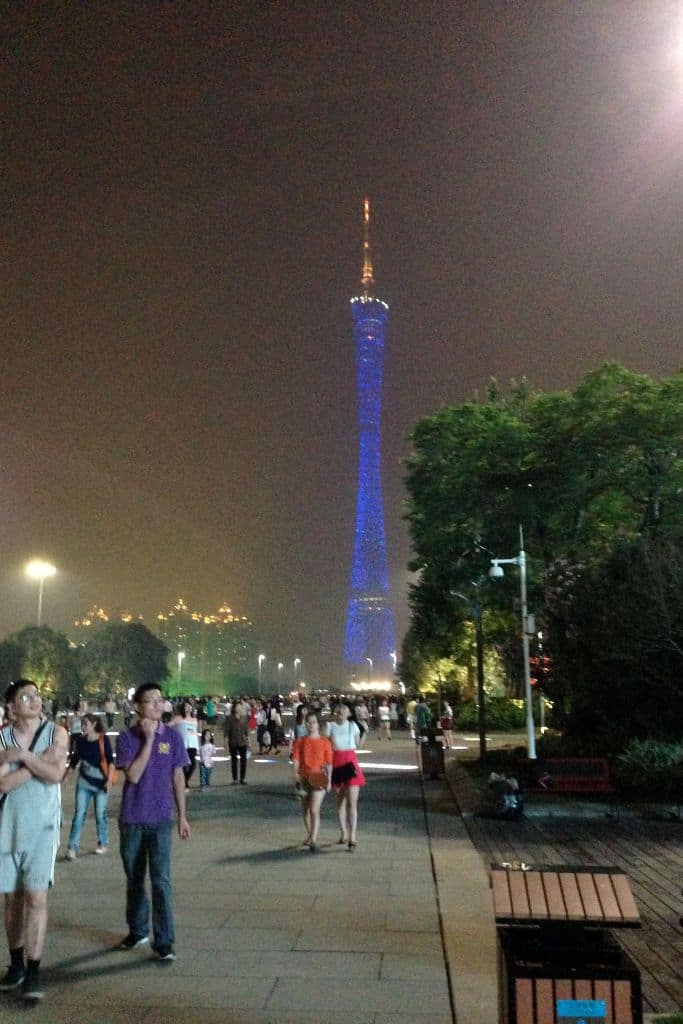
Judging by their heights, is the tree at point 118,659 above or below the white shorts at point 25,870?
above

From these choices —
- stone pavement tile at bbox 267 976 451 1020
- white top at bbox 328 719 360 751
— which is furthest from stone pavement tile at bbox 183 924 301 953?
white top at bbox 328 719 360 751

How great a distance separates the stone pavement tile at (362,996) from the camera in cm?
596

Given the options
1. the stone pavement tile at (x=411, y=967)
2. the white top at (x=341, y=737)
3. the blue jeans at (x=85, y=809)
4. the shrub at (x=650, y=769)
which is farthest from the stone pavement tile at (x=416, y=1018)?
the shrub at (x=650, y=769)

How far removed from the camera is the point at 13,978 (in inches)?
249

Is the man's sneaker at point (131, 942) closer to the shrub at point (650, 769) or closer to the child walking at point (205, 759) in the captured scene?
the shrub at point (650, 769)

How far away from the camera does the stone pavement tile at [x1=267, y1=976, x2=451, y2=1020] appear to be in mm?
5961

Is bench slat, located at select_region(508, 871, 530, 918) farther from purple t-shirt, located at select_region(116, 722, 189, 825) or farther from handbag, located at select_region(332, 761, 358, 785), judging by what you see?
handbag, located at select_region(332, 761, 358, 785)

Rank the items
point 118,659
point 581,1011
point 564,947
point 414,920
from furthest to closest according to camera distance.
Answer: point 118,659
point 414,920
point 564,947
point 581,1011

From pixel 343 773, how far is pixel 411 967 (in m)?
5.52

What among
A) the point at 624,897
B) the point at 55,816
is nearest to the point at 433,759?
the point at 55,816

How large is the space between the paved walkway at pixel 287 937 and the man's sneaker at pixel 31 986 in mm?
70

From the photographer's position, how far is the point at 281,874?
1041 centimetres

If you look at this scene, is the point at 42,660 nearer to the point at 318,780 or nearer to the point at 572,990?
the point at 318,780

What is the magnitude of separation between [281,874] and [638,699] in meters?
12.2
